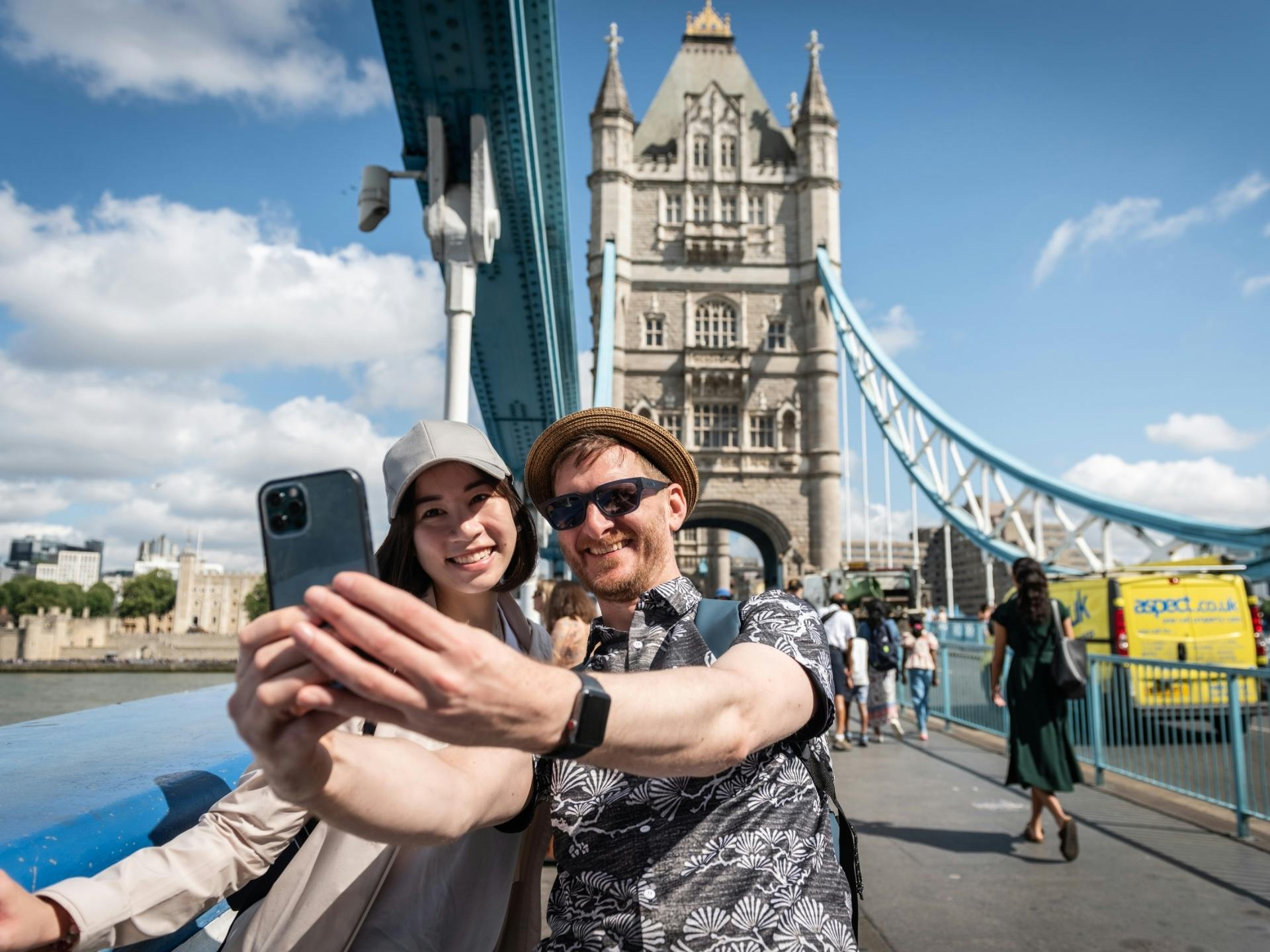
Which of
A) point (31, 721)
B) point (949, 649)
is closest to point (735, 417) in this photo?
point (949, 649)

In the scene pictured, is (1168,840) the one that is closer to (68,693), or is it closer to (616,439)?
(616,439)

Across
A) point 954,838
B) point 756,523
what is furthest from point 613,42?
point 954,838

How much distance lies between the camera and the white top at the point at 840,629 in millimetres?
7039

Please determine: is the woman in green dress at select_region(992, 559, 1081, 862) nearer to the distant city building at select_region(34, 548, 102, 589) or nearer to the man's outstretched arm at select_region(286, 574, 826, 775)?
the man's outstretched arm at select_region(286, 574, 826, 775)

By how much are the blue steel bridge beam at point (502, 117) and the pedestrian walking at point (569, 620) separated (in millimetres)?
2537

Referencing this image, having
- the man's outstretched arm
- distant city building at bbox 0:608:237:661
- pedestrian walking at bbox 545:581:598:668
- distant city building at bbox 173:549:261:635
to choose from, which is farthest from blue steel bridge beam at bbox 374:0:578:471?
distant city building at bbox 173:549:261:635

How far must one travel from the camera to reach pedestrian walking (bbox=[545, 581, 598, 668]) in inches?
155

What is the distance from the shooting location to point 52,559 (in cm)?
13862

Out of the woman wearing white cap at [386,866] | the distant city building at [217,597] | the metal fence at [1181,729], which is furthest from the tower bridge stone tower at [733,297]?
the distant city building at [217,597]

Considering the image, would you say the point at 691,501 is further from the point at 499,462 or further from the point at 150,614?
the point at 150,614

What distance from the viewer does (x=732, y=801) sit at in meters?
1.08

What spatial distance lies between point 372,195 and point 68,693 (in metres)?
3.62

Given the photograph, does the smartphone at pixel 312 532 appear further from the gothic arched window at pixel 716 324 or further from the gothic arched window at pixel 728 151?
the gothic arched window at pixel 728 151

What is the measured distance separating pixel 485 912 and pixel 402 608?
861 mm
